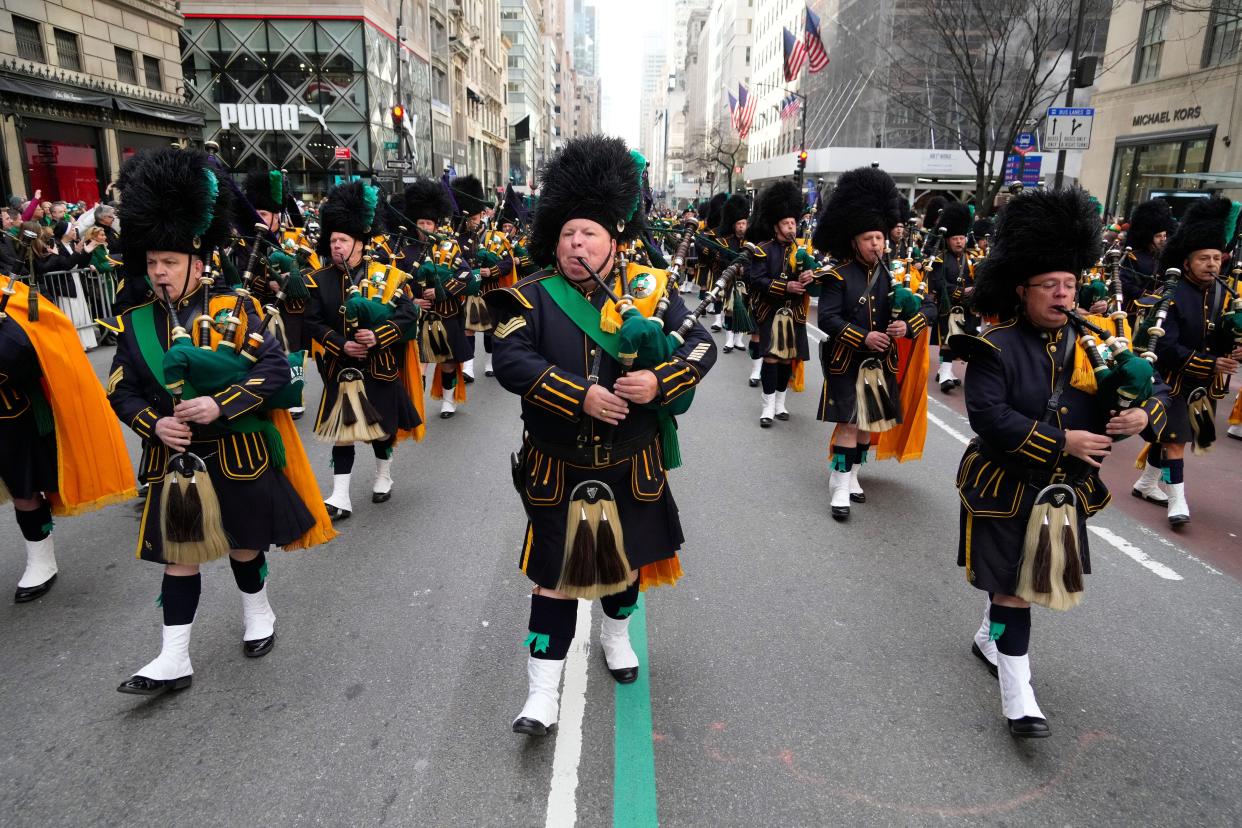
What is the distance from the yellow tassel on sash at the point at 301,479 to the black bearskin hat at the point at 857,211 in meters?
3.93

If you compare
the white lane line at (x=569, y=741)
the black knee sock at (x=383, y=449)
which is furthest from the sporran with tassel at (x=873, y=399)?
the black knee sock at (x=383, y=449)

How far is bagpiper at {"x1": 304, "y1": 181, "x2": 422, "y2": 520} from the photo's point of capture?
5336 millimetres

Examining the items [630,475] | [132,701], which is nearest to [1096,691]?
[630,475]

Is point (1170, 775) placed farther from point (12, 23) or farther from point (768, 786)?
point (12, 23)

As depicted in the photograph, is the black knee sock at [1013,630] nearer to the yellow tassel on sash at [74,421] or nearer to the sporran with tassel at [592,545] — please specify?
the sporran with tassel at [592,545]

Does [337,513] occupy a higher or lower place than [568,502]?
lower

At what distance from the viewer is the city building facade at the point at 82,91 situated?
59.0 ft

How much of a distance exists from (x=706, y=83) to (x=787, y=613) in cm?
11306

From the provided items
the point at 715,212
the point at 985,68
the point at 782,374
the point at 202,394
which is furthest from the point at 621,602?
the point at 985,68

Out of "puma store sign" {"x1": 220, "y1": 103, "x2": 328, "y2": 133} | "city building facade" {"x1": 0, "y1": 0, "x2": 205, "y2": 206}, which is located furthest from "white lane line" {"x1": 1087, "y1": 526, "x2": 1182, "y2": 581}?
"puma store sign" {"x1": 220, "y1": 103, "x2": 328, "y2": 133}

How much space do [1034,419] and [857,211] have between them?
9.56 feet

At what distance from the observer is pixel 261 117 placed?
37.4 meters

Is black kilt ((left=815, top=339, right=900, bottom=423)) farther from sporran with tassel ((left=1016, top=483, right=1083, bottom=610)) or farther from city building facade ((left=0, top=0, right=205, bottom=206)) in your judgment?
city building facade ((left=0, top=0, right=205, bottom=206))

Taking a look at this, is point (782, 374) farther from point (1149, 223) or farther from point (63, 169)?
point (63, 169)
